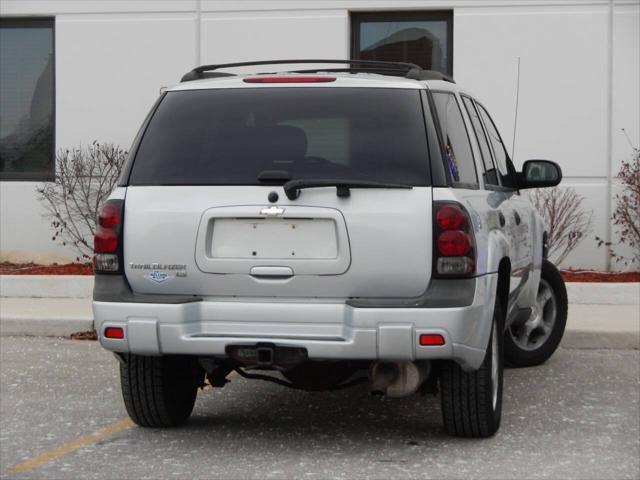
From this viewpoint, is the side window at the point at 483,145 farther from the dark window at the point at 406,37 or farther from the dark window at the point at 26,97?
the dark window at the point at 26,97

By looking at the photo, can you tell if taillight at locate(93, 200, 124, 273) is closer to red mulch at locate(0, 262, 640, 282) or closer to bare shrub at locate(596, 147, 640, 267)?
red mulch at locate(0, 262, 640, 282)

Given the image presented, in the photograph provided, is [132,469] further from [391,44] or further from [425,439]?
[391,44]

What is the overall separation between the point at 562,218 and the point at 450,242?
833 centimetres

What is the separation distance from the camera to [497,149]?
850 centimetres

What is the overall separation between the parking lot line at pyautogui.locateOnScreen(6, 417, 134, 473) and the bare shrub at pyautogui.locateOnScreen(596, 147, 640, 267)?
7911mm

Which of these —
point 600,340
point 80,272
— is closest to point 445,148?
point 600,340

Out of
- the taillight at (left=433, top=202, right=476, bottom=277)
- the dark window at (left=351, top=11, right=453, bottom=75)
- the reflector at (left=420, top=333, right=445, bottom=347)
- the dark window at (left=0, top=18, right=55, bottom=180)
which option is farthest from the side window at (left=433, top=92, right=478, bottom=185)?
the dark window at (left=0, top=18, right=55, bottom=180)

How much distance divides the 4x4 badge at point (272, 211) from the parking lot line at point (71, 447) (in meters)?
1.60

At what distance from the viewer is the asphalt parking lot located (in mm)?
6121

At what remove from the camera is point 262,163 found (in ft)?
20.8

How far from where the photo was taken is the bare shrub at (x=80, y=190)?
1506 cm

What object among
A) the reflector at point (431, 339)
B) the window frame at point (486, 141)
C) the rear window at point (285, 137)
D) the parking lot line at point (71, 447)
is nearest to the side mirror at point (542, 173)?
the window frame at point (486, 141)

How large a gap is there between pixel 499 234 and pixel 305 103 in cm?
132

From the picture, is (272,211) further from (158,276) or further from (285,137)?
(158,276)
